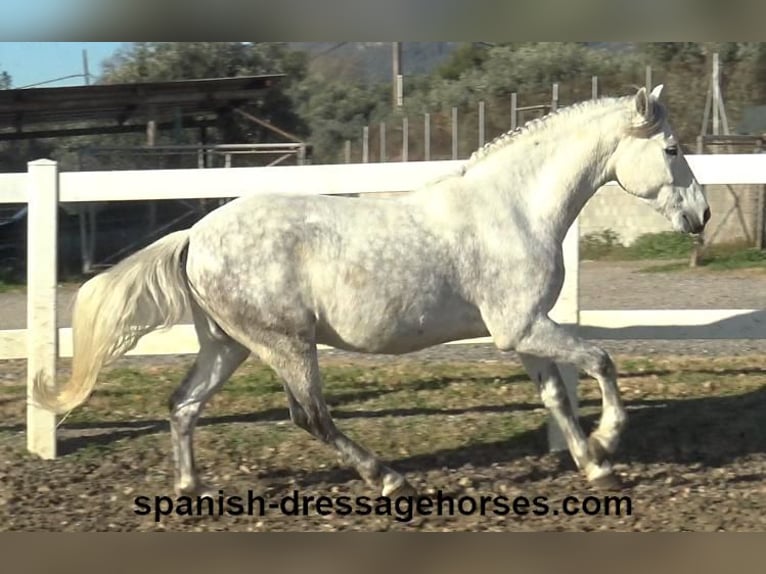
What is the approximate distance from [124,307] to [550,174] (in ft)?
6.66

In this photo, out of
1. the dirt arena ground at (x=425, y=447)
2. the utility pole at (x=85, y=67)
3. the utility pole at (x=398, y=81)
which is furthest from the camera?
the utility pole at (x=398, y=81)

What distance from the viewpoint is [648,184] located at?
16.0 feet

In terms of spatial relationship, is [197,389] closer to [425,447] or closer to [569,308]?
[425,447]

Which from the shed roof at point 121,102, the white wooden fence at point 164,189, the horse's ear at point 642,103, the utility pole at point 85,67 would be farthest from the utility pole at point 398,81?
the horse's ear at point 642,103

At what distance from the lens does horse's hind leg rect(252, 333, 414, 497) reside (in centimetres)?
446

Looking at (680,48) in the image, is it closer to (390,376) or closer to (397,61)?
(397,61)

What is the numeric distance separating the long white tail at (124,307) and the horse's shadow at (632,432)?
3.26ft

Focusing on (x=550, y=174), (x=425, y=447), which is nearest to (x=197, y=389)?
(x=425, y=447)

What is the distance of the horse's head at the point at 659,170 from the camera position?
4.83 meters

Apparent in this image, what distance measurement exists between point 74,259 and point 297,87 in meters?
13.7

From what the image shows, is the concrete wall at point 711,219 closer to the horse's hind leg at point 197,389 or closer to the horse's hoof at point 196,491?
the horse's hind leg at point 197,389

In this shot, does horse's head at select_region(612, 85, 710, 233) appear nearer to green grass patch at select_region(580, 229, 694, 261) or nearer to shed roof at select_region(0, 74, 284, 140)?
green grass patch at select_region(580, 229, 694, 261)

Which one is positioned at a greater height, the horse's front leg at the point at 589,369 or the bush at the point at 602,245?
the bush at the point at 602,245
